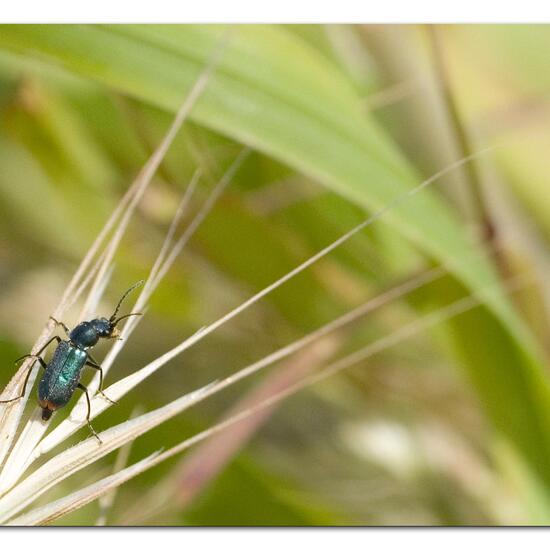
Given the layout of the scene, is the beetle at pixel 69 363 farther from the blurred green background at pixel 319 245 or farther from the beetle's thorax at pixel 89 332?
the blurred green background at pixel 319 245

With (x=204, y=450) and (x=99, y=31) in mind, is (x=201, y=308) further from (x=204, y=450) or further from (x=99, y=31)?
(x=99, y=31)

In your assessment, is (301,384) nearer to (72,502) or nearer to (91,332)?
(91,332)

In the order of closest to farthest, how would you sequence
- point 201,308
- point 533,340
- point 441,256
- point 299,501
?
point 441,256 < point 533,340 < point 299,501 < point 201,308

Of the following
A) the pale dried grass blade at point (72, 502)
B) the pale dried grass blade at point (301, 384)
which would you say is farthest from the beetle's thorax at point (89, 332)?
the pale dried grass blade at point (72, 502)

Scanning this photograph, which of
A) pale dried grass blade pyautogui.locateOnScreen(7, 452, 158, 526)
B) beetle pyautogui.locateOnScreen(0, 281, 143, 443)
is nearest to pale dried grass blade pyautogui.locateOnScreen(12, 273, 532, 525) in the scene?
pale dried grass blade pyautogui.locateOnScreen(7, 452, 158, 526)

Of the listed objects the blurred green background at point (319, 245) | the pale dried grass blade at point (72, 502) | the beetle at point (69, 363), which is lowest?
the pale dried grass blade at point (72, 502)
